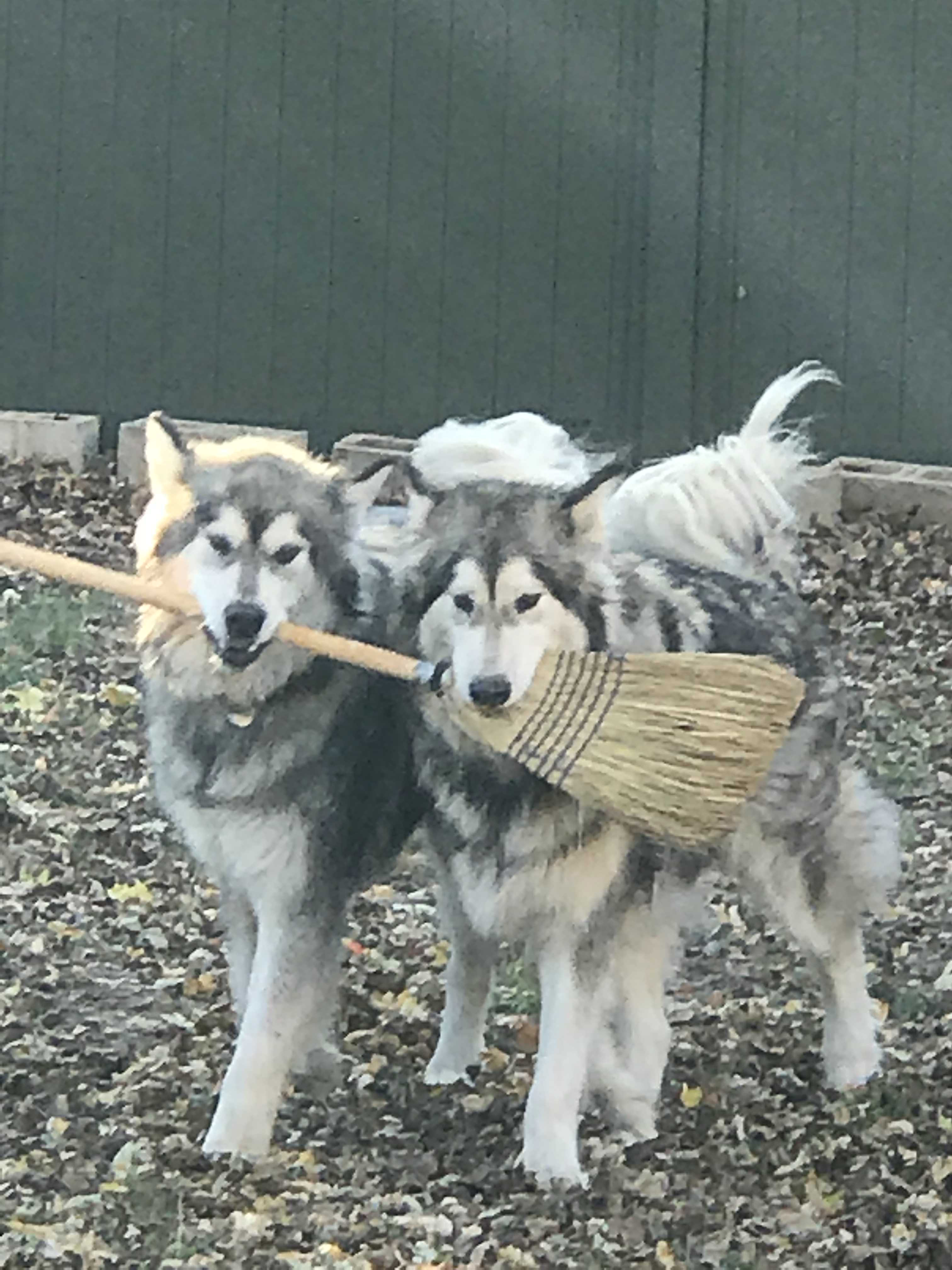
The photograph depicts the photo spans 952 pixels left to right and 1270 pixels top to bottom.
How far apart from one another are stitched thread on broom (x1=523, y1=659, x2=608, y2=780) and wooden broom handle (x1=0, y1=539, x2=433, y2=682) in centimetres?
25

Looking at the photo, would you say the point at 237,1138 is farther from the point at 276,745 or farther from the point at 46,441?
the point at 46,441

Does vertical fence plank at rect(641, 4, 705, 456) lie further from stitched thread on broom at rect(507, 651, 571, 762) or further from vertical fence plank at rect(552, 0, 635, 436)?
stitched thread on broom at rect(507, 651, 571, 762)

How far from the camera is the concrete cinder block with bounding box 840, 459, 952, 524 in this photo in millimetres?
8492

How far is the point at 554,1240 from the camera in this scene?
3.69m

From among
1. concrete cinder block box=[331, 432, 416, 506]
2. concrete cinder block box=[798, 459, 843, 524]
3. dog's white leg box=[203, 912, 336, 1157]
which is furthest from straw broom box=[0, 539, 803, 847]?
concrete cinder block box=[798, 459, 843, 524]

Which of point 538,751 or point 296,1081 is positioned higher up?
point 538,751

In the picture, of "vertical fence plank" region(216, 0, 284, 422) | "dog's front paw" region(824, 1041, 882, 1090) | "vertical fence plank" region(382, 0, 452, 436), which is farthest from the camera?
"vertical fence plank" region(216, 0, 284, 422)

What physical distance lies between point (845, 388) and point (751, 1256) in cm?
595

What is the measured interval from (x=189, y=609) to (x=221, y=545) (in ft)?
0.48

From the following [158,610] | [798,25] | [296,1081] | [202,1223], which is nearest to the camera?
[202,1223]

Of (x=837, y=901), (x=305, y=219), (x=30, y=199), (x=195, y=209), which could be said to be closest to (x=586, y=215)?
(x=305, y=219)

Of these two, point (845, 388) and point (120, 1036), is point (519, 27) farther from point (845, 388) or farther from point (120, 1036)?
point (120, 1036)

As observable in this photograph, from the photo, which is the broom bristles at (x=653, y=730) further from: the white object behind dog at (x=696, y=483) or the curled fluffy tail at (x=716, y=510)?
the curled fluffy tail at (x=716, y=510)

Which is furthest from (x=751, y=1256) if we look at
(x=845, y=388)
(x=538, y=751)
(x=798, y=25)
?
(x=798, y=25)
